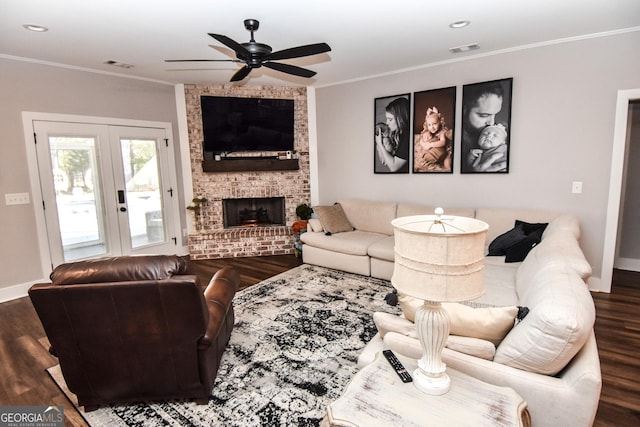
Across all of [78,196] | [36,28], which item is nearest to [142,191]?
[78,196]

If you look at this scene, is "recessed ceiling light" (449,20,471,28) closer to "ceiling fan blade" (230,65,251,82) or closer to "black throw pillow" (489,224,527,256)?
"ceiling fan blade" (230,65,251,82)

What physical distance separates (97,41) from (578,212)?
5511mm

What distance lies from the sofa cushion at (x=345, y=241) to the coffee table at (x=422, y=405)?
2.95 meters

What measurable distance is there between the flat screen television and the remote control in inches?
184

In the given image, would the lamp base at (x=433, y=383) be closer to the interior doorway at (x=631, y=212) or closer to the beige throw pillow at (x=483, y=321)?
the beige throw pillow at (x=483, y=321)

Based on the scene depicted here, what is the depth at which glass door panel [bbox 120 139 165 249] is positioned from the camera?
500 cm

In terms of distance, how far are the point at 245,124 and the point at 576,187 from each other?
183 inches

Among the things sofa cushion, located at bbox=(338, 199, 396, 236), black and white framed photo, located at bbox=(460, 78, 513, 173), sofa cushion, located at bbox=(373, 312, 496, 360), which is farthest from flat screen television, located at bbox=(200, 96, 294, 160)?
sofa cushion, located at bbox=(373, 312, 496, 360)

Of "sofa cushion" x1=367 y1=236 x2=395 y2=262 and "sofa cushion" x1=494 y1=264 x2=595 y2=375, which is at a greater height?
"sofa cushion" x1=494 y1=264 x2=595 y2=375

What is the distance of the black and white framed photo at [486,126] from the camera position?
408cm

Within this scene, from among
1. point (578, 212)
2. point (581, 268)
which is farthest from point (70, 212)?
point (578, 212)

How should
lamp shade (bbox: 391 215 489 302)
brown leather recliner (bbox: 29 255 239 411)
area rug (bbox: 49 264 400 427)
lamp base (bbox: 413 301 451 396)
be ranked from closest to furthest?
1. lamp shade (bbox: 391 215 489 302)
2. lamp base (bbox: 413 301 451 396)
3. brown leather recliner (bbox: 29 255 239 411)
4. area rug (bbox: 49 264 400 427)

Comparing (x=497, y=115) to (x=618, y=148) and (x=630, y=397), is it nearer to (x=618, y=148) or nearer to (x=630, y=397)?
(x=618, y=148)

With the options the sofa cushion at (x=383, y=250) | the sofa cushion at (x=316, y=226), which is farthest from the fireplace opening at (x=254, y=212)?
the sofa cushion at (x=383, y=250)
